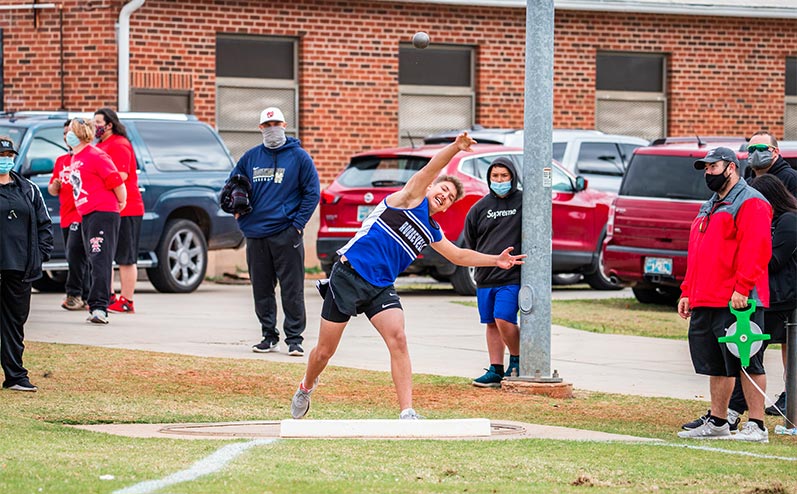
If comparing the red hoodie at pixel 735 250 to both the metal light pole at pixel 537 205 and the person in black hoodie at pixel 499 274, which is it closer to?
the metal light pole at pixel 537 205

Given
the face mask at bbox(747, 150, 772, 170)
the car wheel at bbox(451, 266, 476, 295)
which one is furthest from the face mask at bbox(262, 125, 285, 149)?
the car wheel at bbox(451, 266, 476, 295)

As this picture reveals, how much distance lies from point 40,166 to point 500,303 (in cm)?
748

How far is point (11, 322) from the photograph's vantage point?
10469 millimetres

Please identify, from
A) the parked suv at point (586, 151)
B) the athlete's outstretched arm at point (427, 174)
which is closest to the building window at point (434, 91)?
the parked suv at point (586, 151)

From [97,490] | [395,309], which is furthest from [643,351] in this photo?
[97,490]

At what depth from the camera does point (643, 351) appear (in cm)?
1393

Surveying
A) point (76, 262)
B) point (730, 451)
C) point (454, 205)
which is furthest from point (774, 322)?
point (454, 205)

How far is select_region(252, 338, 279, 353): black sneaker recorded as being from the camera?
43.0 ft

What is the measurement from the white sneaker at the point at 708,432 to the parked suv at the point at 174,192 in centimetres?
1002

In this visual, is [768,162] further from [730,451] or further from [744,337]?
[730,451]

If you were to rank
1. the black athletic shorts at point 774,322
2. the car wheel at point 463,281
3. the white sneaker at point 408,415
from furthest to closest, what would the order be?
the car wheel at point 463,281 < the black athletic shorts at point 774,322 < the white sneaker at point 408,415

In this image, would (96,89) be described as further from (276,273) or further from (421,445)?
(421,445)

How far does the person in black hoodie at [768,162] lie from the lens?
33.9ft

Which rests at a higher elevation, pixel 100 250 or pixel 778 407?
pixel 100 250
